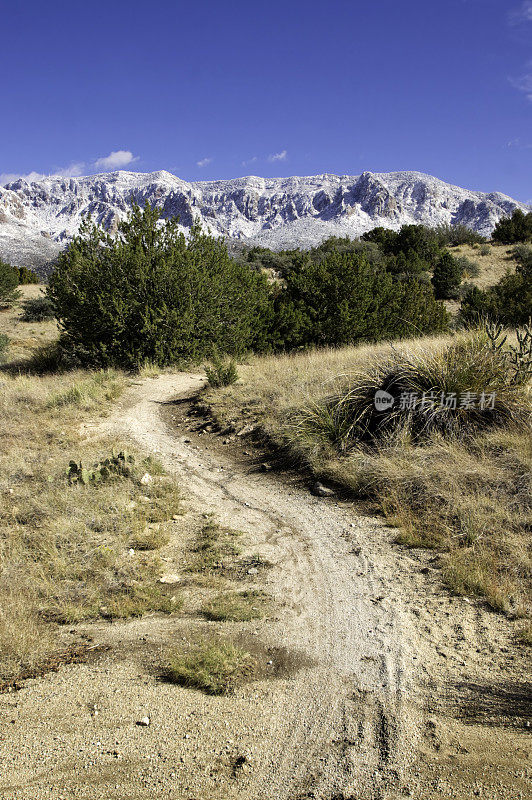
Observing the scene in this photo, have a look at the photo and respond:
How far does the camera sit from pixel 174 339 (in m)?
13.8

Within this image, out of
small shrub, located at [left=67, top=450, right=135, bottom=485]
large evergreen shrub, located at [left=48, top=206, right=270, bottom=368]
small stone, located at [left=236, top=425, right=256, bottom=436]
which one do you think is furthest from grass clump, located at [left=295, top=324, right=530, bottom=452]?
large evergreen shrub, located at [left=48, top=206, right=270, bottom=368]

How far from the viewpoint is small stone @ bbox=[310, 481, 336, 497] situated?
19.1 feet

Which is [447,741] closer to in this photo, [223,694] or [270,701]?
[270,701]

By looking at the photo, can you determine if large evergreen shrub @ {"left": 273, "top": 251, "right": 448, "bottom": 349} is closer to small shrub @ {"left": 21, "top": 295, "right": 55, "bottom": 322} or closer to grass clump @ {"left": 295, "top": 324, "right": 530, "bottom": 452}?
grass clump @ {"left": 295, "top": 324, "right": 530, "bottom": 452}

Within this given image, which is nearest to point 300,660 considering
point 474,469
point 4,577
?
point 4,577

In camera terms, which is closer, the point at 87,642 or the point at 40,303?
the point at 87,642

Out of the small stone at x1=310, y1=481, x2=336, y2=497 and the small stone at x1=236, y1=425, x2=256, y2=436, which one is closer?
the small stone at x1=310, y1=481, x2=336, y2=497

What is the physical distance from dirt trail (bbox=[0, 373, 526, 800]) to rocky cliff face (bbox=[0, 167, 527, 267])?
5254 centimetres

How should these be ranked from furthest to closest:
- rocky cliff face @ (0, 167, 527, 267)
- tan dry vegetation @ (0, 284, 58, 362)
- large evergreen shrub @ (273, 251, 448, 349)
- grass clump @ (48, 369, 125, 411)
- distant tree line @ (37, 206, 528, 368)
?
rocky cliff face @ (0, 167, 527, 267) < tan dry vegetation @ (0, 284, 58, 362) < large evergreen shrub @ (273, 251, 448, 349) < distant tree line @ (37, 206, 528, 368) < grass clump @ (48, 369, 125, 411)

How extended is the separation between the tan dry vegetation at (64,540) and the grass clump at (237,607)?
0.34 metres

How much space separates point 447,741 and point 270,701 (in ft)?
3.27

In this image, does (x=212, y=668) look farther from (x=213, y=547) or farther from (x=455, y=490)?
(x=455, y=490)

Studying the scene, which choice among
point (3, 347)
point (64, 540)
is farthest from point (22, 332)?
point (64, 540)

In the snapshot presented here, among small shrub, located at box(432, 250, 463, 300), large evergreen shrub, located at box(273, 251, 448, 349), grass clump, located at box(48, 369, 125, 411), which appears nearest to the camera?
grass clump, located at box(48, 369, 125, 411)
